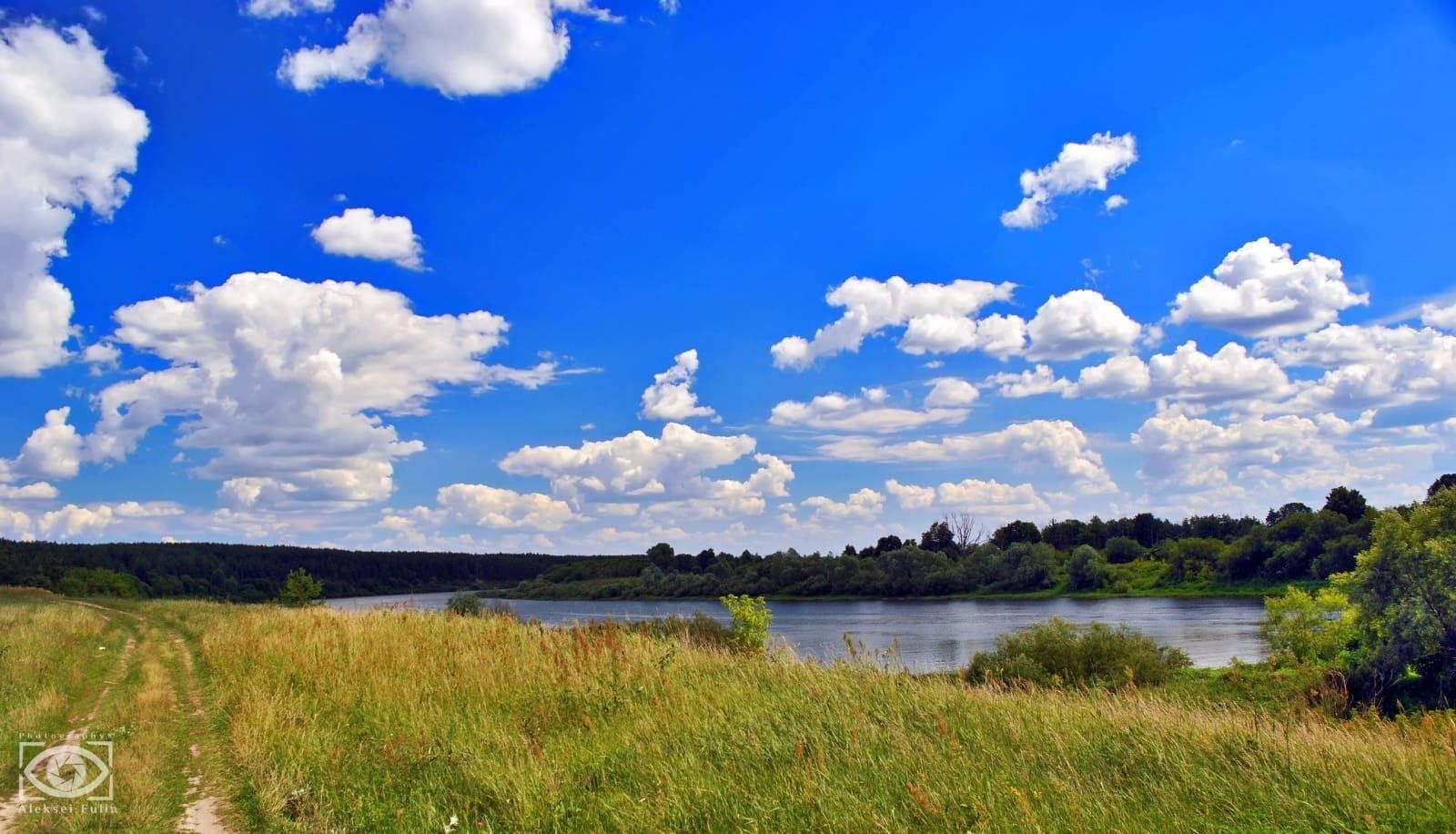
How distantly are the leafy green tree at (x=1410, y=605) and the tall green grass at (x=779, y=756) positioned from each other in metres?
24.3

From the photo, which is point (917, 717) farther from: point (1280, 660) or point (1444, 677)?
point (1280, 660)

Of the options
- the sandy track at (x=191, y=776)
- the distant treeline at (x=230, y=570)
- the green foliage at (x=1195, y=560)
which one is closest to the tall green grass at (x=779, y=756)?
the sandy track at (x=191, y=776)

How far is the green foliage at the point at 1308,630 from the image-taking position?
34562 mm

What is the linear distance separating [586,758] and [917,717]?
9.00 ft

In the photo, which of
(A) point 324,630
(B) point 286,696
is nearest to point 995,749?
(B) point 286,696

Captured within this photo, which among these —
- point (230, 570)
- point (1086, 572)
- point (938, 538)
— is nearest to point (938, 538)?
point (938, 538)

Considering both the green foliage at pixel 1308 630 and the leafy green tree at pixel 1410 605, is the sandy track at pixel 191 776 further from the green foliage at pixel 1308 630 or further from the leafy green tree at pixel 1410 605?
the green foliage at pixel 1308 630

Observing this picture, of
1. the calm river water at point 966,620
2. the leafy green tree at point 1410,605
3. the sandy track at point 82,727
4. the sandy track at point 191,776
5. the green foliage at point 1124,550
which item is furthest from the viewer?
the green foliage at point 1124,550

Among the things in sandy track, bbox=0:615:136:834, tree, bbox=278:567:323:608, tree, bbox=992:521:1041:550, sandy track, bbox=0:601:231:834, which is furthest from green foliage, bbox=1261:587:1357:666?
tree, bbox=992:521:1041:550

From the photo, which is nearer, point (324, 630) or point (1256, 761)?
point (1256, 761)

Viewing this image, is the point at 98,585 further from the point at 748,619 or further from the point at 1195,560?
the point at 1195,560

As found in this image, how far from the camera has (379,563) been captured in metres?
161

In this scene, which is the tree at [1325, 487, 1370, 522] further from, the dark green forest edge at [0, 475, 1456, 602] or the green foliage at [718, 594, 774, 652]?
the green foliage at [718, 594, 774, 652]

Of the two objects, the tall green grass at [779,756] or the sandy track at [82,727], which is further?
the sandy track at [82,727]
